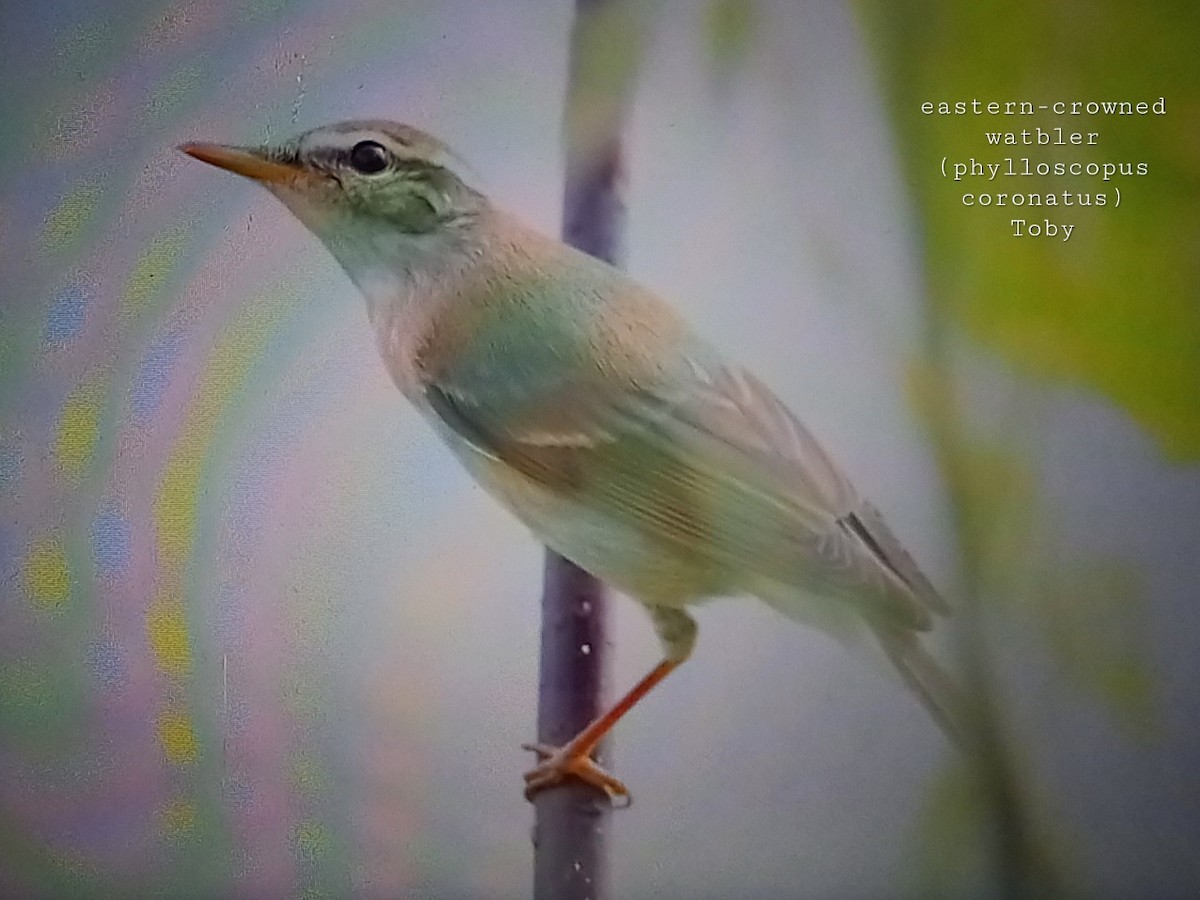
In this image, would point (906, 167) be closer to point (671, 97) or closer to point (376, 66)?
point (671, 97)

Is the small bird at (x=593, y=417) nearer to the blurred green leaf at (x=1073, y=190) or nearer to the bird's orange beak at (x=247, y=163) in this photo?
the bird's orange beak at (x=247, y=163)

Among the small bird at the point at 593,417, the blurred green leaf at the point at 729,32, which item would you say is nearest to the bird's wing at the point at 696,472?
the small bird at the point at 593,417

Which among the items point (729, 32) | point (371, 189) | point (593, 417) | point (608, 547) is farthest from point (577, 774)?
point (729, 32)

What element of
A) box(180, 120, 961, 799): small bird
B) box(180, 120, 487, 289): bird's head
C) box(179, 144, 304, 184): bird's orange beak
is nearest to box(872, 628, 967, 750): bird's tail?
box(180, 120, 961, 799): small bird

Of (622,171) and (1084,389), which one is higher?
(622,171)

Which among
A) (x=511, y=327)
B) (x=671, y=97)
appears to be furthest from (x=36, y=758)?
(x=671, y=97)

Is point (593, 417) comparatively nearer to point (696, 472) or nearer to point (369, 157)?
point (696, 472)
